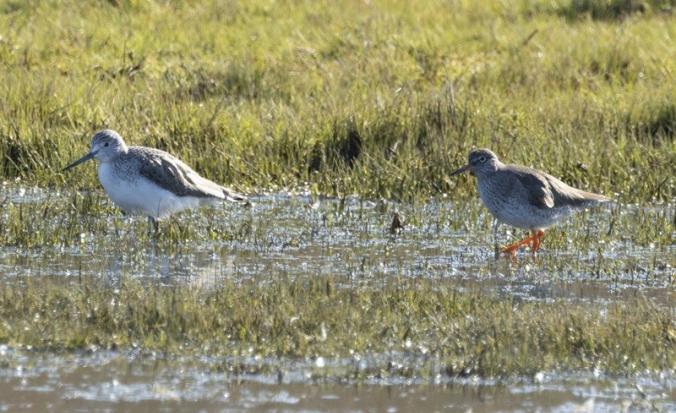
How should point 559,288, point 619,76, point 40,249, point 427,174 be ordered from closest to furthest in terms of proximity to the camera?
point 559,288 → point 40,249 → point 427,174 → point 619,76

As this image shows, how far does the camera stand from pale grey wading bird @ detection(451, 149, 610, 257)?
9867 millimetres

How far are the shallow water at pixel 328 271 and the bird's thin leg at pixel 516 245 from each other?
8 cm

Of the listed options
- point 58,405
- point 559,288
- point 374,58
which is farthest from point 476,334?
point 374,58

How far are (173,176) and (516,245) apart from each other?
2553 millimetres

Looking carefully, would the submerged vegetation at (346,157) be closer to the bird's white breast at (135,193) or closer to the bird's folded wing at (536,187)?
the bird's white breast at (135,193)

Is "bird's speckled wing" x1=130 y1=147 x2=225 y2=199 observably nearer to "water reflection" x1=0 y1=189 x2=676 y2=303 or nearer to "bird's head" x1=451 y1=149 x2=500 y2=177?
"water reflection" x1=0 y1=189 x2=676 y2=303

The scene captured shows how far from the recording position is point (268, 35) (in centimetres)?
1638

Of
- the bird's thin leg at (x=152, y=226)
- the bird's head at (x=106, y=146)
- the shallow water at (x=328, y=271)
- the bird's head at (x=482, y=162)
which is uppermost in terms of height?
the bird's head at (x=106, y=146)

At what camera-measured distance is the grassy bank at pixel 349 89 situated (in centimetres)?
1179

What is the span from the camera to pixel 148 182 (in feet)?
33.5

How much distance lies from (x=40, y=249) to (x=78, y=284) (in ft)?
3.82

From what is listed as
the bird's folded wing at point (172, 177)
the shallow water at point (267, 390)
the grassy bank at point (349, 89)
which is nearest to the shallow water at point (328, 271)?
the shallow water at point (267, 390)

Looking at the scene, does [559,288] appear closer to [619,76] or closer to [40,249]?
[40,249]

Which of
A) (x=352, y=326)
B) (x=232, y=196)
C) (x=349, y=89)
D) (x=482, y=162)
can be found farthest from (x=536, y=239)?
(x=349, y=89)
